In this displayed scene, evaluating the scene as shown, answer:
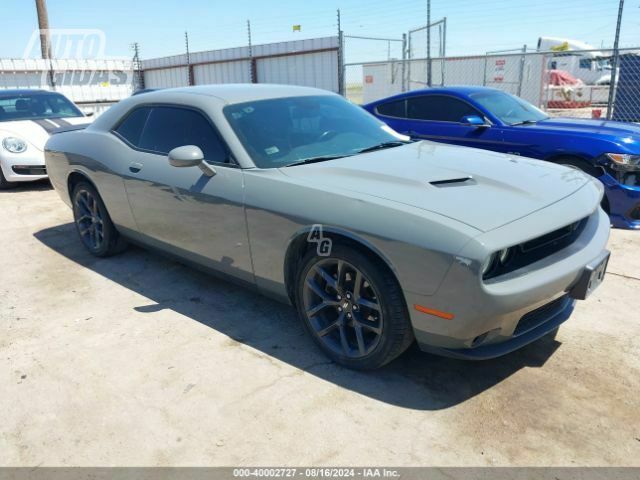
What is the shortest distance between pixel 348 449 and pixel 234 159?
1.83m

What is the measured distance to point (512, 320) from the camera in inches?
96.0

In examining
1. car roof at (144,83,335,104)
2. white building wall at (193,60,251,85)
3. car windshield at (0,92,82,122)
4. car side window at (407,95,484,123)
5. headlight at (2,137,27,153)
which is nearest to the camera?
car roof at (144,83,335,104)

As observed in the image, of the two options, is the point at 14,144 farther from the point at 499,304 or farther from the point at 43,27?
the point at 43,27

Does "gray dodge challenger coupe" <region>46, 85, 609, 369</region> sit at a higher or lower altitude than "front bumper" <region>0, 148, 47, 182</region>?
higher

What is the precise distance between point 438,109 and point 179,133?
387 cm

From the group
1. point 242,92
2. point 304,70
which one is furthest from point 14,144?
point 304,70

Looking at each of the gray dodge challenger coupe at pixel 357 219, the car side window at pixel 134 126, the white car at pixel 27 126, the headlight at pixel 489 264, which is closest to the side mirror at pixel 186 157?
the gray dodge challenger coupe at pixel 357 219

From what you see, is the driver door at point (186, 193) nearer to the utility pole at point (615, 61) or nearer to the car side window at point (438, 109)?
the car side window at point (438, 109)

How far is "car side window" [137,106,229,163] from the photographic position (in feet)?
11.3

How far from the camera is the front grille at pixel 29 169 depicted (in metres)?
7.50

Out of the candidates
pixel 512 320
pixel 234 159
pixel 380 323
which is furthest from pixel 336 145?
pixel 512 320

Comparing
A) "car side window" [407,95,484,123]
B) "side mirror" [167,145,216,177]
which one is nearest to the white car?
"car side window" [407,95,484,123]

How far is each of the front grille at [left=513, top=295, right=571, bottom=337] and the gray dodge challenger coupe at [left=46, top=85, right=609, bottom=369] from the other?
0.01 meters

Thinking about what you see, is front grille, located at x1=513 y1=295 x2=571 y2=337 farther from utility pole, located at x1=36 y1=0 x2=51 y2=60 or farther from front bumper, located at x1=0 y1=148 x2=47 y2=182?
utility pole, located at x1=36 y1=0 x2=51 y2=60
